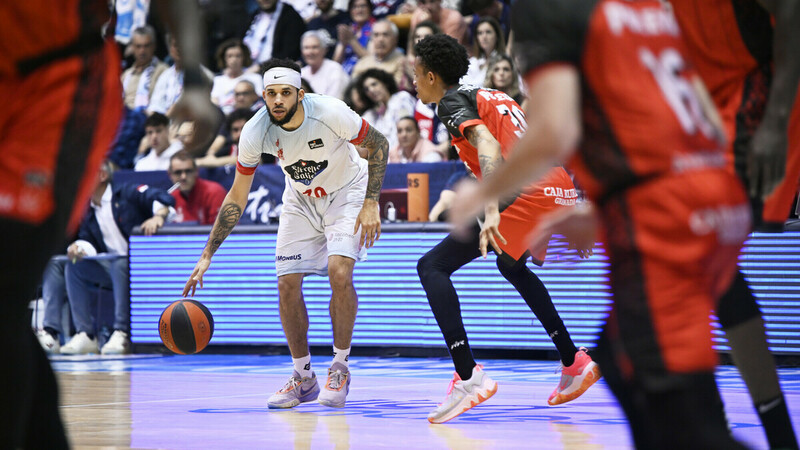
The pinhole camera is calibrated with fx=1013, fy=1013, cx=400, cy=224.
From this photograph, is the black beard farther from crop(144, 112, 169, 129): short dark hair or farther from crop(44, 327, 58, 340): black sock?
crop(144, 112, 169, 129): short dark hair

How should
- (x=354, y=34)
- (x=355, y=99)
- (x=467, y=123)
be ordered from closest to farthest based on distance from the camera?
(x=467, y=123)
(x=355, y=99)
(x=354, y=34)

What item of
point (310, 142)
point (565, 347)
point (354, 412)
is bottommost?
point (354, 412)

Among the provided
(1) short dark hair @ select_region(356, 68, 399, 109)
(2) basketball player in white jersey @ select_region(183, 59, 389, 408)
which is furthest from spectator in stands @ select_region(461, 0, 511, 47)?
(2) basketball player in white jersey @ select_region(183, 59, 389, 408)

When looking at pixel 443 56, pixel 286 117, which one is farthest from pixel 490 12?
pixel 443 56

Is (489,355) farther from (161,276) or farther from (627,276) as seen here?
(627,276)

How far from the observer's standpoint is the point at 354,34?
14570mm

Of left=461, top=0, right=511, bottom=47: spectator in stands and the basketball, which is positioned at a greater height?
left=461, top=0, right=511, bottom=47: spectator in stands

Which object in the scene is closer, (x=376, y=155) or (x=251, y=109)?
(x=376, y=155)

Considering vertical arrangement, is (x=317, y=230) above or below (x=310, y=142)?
below

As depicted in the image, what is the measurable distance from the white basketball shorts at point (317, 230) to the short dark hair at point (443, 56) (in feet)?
4.32

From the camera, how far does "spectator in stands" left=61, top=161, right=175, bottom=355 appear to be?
12.1 m

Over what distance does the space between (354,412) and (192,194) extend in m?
6.27

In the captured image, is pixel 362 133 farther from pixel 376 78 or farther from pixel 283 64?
pixel 376 78

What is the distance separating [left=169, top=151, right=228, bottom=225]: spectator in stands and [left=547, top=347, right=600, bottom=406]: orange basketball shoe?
6.47 m
